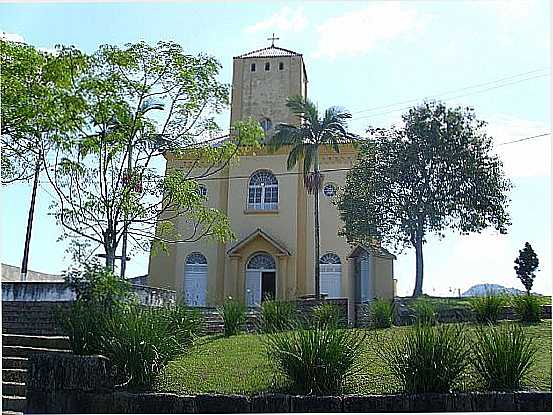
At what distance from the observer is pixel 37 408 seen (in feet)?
17.3

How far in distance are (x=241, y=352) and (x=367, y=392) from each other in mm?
1998

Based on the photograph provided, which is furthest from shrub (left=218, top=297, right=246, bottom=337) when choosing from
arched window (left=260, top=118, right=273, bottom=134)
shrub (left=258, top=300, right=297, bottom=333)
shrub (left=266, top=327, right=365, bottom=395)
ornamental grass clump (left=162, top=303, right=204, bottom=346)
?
arched window (left=260, top=118, right=273, bottom=134)

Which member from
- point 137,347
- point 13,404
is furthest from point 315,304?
point 13,404

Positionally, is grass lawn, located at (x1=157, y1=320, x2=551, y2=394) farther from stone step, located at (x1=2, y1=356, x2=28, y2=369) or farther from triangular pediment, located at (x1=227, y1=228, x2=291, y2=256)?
triangular pediment, located at (x1=227, y1=228, x2=291, y2=256)

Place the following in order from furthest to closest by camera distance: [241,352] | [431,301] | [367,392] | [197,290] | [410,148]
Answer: [197,290], [410,148], [431,301], [241,352], [367,392]

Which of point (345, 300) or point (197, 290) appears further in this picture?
point (197, 290)

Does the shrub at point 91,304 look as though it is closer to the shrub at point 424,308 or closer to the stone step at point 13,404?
the stone step at point 13,404

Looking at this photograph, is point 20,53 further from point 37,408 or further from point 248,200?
point 248,200

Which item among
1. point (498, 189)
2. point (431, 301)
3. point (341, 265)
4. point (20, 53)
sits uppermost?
point (20, 53)

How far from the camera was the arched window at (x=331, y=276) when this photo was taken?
1039 centimetres

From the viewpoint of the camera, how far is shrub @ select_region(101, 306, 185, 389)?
536 cm

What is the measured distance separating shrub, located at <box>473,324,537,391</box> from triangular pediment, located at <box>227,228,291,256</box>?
6428 mm

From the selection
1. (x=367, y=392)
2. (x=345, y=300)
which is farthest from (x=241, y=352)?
(x=345, y=300)

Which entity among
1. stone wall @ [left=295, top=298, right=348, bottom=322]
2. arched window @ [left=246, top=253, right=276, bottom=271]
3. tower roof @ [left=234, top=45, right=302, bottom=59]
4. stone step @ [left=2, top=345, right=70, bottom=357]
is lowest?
stone step @ [left=2, top=345, right=70, bottom=357]
